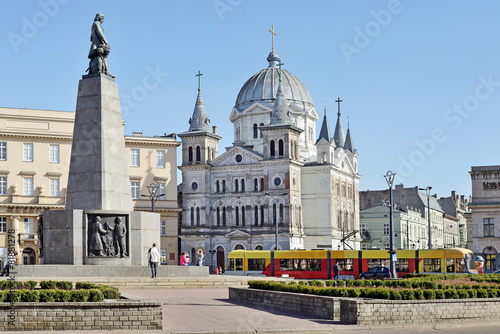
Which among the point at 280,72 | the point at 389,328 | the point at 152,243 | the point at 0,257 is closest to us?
the point at 389,328

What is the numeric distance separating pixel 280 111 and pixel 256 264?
3333cm

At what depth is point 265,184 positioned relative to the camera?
90.2m

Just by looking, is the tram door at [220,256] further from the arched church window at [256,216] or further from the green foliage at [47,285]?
the green foliage at [47,285]

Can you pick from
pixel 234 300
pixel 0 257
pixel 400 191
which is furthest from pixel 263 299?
pixel 400 191

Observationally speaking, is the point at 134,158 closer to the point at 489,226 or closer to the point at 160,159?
the point at 160,159

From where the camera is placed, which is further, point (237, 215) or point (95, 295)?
point (237, 215)

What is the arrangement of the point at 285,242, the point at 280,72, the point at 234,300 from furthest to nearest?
the point at 280,72 → the point at 285,242 → the point at 234,300

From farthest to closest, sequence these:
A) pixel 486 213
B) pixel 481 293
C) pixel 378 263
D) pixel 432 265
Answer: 1. pixel 486 213
2. pixel 378 263
3. pixel 432 265
4. pixel 481 293

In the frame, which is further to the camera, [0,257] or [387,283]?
[0,257]

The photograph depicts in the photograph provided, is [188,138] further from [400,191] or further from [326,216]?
[400,191]

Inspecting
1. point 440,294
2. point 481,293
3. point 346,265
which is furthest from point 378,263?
point 440,294

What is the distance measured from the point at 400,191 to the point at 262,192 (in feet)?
160

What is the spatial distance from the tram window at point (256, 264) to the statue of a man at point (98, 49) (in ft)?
109

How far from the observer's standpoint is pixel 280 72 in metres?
104
